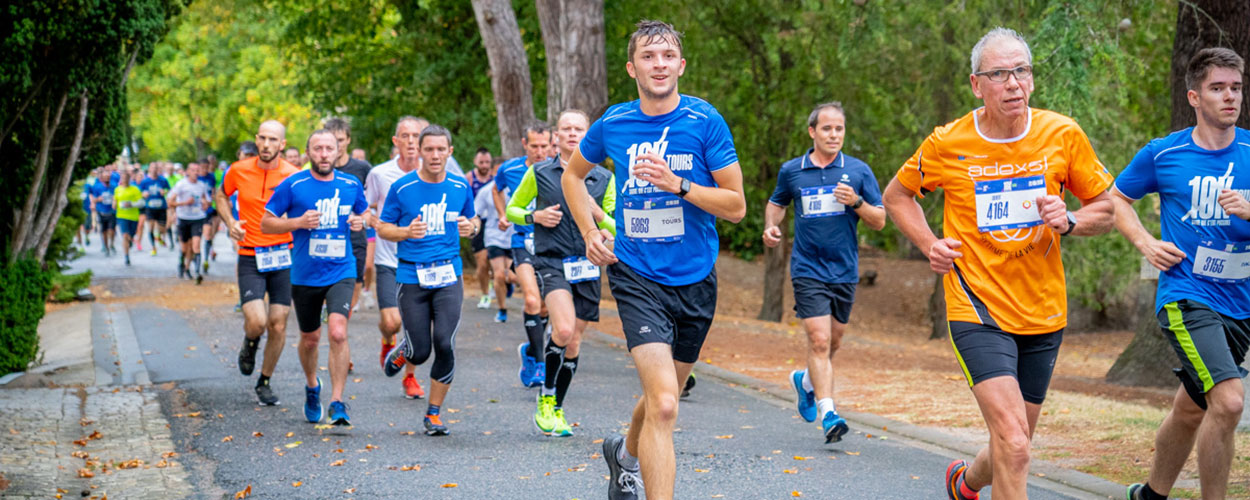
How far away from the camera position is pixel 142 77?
159 ft

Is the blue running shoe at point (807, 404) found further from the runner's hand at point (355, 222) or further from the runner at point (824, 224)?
the runner's hand at point (355, 222)

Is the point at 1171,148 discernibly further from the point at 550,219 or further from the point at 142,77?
the point at 142,77

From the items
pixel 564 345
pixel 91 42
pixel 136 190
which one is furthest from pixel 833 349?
pixel 136 190

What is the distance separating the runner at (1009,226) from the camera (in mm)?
4855

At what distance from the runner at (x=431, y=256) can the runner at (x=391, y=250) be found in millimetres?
770

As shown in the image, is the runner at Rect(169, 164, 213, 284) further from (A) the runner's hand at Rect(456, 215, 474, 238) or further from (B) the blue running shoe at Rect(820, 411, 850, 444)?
(B) the blue running shoe at Rect(820, 411, 850, 444)

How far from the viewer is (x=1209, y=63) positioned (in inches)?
221

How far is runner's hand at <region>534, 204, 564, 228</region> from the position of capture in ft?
29.3

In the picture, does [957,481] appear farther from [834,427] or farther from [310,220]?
[310,220]

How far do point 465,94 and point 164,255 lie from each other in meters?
8.93

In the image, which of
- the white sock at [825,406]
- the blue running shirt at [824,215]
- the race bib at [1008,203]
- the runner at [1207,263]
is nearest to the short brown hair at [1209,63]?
the runner at [1207,263]

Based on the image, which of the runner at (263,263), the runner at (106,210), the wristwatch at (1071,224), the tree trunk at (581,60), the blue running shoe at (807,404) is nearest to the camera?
the wristwatch at (1071,224)

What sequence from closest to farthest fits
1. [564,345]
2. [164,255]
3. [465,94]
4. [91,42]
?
[564,345], [91,42], [465,94], [164,255]

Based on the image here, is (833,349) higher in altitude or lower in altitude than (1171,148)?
lower
